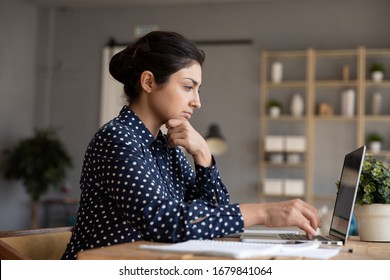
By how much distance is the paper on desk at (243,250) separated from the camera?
45.1 inches

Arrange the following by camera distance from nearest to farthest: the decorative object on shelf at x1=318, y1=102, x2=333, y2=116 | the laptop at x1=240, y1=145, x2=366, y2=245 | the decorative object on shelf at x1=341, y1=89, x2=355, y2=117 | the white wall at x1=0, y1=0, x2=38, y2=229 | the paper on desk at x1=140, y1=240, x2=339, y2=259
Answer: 1. the paper on desk at x1=140, y1=240, x2=339, y2=259
2. the laptop at x1=240, y1=145, x2=366, y2=245
3. the decorative object on shelf at x1=341, y1=89, x2=355, y2=117
4. the decorative object on shelf at x1=318, y1=102, x2=333, y2=116
5. the white wall at x1=0, y1=0, x2=38, y2=229

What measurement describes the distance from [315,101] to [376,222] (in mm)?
5592

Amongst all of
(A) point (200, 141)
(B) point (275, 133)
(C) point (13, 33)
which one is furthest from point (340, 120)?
(A) point (200, 141)

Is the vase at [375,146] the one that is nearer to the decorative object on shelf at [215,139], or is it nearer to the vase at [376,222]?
the decorative object on shelf at [215,139]

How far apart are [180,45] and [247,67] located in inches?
229

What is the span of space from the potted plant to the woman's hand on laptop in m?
5.97

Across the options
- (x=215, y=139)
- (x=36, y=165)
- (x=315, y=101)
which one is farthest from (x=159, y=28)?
(x=36, y=165)

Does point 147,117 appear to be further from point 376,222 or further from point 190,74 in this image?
point 376,222

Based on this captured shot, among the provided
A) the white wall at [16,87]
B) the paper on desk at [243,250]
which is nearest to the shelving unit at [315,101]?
the white wall at [16,87]

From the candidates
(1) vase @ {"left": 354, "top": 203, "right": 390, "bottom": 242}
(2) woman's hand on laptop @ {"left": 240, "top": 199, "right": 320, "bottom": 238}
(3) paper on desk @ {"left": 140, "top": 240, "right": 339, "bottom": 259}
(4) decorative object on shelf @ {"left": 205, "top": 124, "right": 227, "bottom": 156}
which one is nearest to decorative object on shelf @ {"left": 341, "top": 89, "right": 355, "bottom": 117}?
(4) decorative object on shelf @ {"left": 205, "top": 124, "right": 227, "bottom": 156}

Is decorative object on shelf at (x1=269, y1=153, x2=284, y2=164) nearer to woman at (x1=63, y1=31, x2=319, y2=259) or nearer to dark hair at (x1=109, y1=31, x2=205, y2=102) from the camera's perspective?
woman at (x1=63, y1=31, x2=319, y2=259)

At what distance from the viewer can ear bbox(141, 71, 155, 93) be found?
1.85 m

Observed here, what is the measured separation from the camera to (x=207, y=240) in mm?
1433
